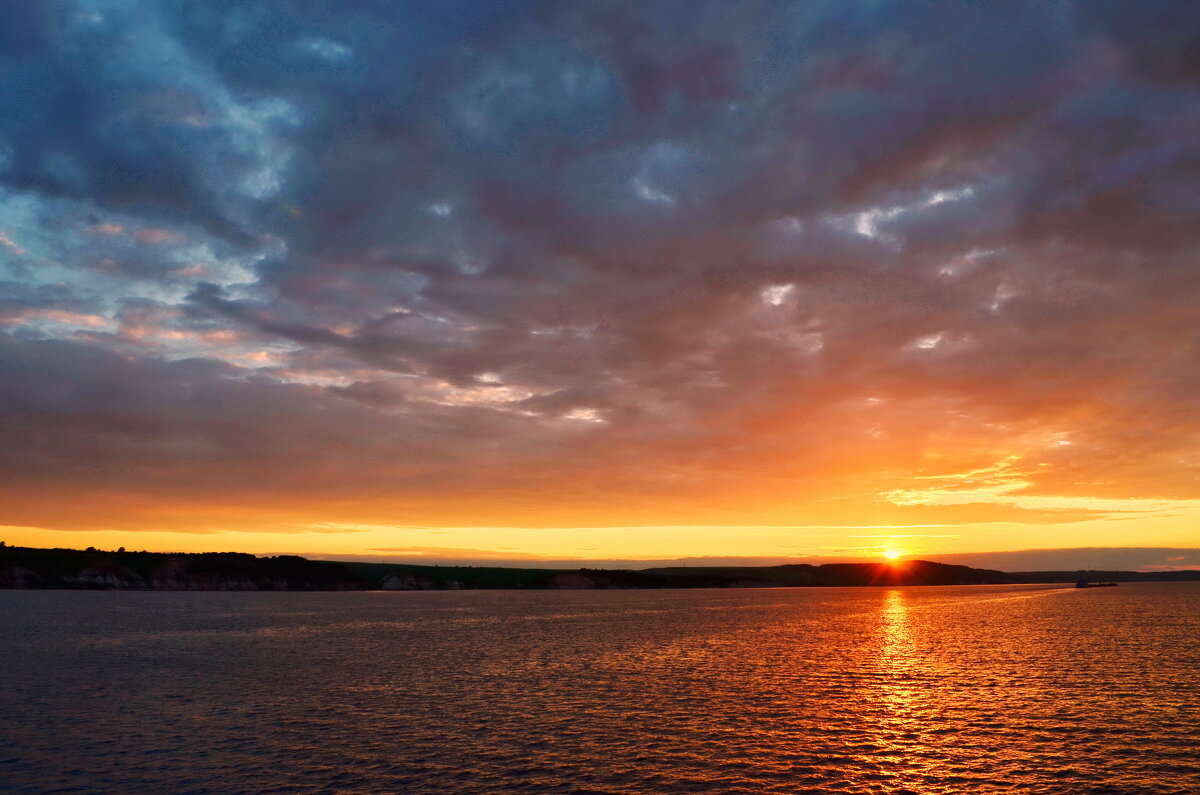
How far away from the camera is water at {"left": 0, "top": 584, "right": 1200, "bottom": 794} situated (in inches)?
1490

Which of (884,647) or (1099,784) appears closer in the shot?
(1099,784)

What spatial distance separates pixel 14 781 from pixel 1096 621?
166 metres

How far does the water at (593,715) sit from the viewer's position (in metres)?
37.8

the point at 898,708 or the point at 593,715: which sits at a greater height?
the point at 593,715

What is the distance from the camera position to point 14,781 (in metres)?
36.2

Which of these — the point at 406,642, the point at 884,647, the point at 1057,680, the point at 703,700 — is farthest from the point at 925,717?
the point at 406,642

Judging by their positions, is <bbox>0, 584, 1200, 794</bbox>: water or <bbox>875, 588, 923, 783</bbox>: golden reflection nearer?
<bbox>0, 584, 1200, 794</bbox>: water

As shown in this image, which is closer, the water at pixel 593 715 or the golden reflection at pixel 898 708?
the water at pixel 593 715

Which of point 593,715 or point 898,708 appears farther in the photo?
point 898,708

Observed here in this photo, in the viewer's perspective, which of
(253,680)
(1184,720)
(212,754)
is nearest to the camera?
(212,754)

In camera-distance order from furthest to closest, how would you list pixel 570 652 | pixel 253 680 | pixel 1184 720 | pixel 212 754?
1. pixel 570 652
2. pixel 253 680
3. pixel 1184 720
4. pixel 212 754

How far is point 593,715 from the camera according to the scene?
52375mm

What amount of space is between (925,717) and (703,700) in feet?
50.6

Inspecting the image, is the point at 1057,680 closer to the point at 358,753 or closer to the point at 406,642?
the point at 358,753
